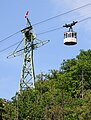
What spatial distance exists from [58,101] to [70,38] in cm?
1363

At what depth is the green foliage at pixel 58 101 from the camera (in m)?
30.0

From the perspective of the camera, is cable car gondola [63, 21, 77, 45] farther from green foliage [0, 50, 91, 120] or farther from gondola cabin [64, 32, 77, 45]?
green foliage [0, 50, 91, 120]

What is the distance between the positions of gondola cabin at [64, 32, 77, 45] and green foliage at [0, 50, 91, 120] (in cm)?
Answer: 997

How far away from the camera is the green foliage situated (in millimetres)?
30031

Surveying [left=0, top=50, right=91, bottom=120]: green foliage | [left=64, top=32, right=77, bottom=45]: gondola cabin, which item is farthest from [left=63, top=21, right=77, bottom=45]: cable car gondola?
[left=0, top=50, right=91, bottom=120]: green foliage

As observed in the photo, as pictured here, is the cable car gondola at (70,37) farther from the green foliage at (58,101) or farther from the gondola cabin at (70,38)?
the green foliage at (58,101)

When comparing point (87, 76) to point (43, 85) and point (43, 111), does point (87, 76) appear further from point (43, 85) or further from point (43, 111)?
point (43, 111)

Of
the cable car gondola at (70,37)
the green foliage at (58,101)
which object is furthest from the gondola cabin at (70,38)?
the green foliage at (58,101)

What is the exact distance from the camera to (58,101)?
32.2 metres

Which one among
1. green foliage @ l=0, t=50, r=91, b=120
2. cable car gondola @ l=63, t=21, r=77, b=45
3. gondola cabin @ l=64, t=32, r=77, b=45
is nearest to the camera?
cable car gondola @ l=63, t=21, r=77, b=45

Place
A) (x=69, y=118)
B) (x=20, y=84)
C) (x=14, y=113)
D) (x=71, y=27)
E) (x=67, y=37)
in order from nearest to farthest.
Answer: (x=71, y=27) < (x=67, y=37) < (x=69, y=118) < (x=14, y=113) < (x=20, y=84)

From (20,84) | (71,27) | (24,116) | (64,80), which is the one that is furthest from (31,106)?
(71,27)

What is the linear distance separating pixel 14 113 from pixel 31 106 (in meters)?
1.23

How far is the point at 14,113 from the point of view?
32.1 metres
